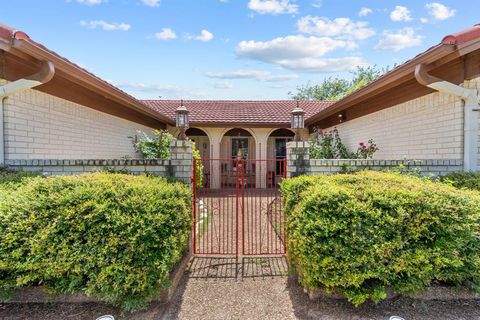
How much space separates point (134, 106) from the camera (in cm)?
821

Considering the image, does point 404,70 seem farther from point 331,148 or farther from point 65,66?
point 65,66

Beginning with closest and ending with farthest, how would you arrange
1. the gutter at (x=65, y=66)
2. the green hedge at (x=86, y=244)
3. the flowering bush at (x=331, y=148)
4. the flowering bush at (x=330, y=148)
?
the green hedge at (x=86, y=244)
the gutter at (x=65, y=66)
the flowering bush at (x=331, y=148)
the flowering bush at (x=330, y=148)

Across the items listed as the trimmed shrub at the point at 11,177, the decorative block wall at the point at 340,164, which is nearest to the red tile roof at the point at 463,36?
the decorative block wall at the point at 340,164

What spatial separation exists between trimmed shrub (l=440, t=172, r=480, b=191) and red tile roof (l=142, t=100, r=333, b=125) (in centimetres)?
784

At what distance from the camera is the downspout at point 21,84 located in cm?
443

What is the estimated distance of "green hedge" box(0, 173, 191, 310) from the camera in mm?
2889

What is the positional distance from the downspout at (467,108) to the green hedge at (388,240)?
1909 millimetres

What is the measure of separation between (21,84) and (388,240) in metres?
5.92

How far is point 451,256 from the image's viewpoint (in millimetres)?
3010

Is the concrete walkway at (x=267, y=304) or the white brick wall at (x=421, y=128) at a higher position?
the white brick wall at (x=421, y=128)

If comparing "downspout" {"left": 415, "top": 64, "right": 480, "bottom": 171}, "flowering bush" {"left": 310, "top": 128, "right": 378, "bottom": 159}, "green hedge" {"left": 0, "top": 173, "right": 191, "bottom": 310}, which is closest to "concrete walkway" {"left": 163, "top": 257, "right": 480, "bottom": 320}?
"green hedge" {"left": 0, "top": 173, "right": 191, "bottom": 310}

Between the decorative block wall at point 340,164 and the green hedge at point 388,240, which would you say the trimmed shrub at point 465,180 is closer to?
the decorative block wall at point 340,164

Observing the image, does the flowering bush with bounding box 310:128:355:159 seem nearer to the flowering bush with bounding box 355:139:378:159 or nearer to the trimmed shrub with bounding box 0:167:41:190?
the flowering bush with bounding box 355:139:378:159

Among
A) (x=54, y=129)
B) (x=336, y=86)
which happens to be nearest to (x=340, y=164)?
(x=54, y=129)
